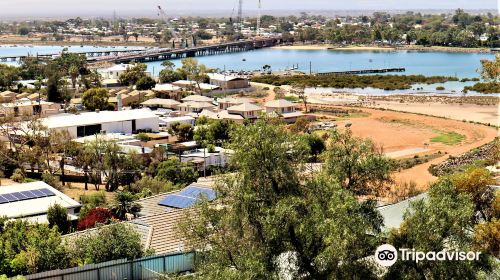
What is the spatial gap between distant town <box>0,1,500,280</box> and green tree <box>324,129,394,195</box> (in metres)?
0.02

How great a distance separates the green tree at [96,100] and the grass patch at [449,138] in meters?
17.0

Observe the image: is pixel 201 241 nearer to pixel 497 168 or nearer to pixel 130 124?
pixel 497 168

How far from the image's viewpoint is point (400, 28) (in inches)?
4759

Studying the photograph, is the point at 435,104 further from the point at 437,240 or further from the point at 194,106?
the point at 437,240

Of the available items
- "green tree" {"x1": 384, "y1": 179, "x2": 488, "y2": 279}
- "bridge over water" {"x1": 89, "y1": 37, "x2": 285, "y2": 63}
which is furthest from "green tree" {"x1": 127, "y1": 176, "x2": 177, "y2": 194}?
"bridge over water" {"x1": 89, "y1": 37, "x2": 285, "y2": 63}

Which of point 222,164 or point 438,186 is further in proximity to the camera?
point 222,164

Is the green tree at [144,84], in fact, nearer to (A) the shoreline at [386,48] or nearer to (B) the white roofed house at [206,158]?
(B) the white roofed house at [206,158]

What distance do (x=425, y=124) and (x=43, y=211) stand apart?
83.6 ft

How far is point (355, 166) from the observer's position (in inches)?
385

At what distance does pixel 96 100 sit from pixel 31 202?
2085cm

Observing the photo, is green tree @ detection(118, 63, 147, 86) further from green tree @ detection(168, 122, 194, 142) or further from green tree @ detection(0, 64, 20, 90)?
green tree @ detection(168, 122, 194, 142)

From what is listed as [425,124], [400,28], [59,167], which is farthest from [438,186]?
[400,28]

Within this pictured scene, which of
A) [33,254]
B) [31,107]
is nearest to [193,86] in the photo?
[31,107]

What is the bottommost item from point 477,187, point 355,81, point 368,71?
point 368,71
